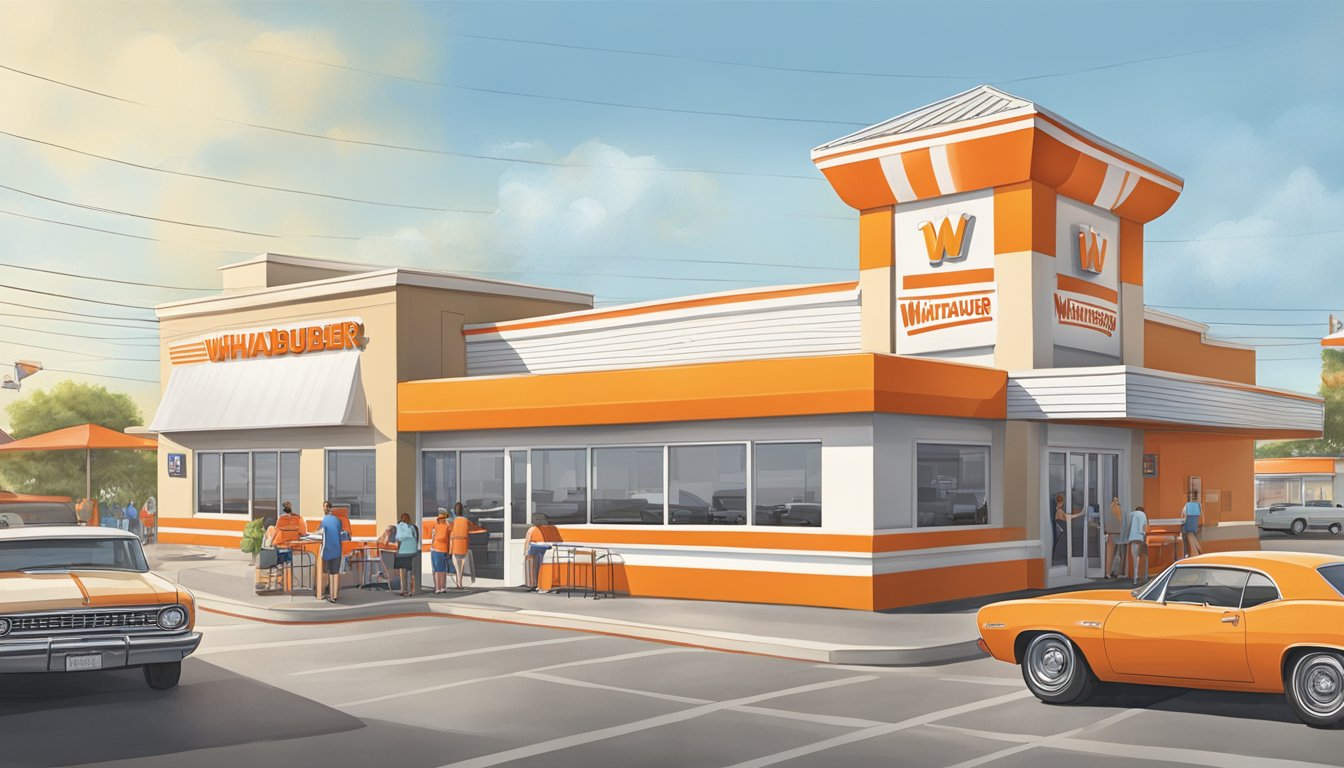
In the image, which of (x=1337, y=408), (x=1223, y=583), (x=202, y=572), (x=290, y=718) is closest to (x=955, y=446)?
(x=1223, y=583)

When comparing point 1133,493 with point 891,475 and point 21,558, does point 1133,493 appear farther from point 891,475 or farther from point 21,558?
point 21,558

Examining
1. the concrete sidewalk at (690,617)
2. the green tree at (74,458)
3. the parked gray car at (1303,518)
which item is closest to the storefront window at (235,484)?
the concrete sidewalk at (690,617)

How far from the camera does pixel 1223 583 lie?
11977 millimetres

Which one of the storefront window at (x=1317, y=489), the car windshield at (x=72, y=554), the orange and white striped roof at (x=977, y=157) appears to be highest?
the orange and white striped roof at (x=977, y=157)

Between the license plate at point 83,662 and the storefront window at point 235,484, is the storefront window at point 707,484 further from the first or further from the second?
the storefront window at point 235,484

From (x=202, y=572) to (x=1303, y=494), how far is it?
51.6 meters

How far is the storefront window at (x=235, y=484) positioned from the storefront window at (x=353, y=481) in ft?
11.9

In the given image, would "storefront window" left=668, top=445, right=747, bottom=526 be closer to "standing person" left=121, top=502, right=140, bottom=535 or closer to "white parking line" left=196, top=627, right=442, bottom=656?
"white parking line" left=196, top=627, right=442, bottom=656

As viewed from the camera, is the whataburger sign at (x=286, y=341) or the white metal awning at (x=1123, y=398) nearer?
the white metal awning at (x=1123, y=398)

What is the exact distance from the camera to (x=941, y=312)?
2458 cm

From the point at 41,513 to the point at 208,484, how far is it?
7.50 m

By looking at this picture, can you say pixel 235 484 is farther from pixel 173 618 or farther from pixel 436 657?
pixel 173 618

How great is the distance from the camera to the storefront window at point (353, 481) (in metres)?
28.3

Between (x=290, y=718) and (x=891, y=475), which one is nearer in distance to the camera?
(x=290, y=718)
